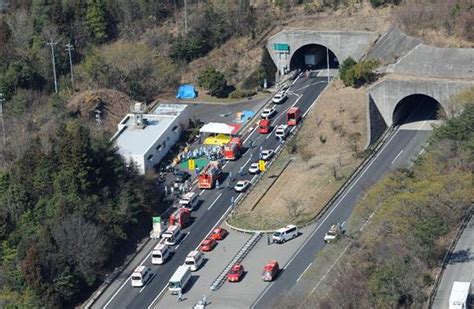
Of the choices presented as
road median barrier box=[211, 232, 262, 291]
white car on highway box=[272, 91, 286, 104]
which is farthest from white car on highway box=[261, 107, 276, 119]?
road median barrier box=[211, 232, 262, 291]

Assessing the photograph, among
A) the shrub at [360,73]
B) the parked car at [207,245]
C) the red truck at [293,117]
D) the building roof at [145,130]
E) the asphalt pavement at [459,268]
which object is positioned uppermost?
the shrub at [360,73]

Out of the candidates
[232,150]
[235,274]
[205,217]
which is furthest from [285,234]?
[232,150]

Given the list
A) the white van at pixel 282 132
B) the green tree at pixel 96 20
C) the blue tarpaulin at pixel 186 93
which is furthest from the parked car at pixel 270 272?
the green tree at pixel 96 20

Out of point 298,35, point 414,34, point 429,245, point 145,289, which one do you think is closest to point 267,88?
point 298,35

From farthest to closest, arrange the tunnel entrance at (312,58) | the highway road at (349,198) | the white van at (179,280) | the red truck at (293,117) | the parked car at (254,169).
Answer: the tunnel entrance at (312,58)
the red truck at (293,117)
the parked car at (254,169)
the white van at (179,280)
the highway road at (349,198)

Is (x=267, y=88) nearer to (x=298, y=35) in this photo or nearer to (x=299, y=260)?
(x=298, y=35)

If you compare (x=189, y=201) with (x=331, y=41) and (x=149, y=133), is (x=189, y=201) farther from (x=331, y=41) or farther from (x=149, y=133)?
(x=331, y=41)

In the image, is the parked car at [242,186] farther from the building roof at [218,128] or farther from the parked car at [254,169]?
the building roof at [218,128]
